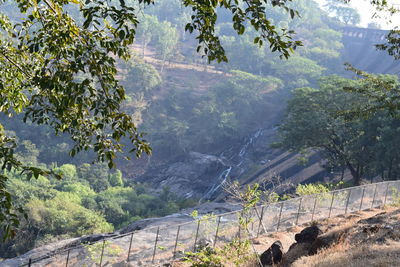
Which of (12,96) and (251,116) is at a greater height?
(12,96)

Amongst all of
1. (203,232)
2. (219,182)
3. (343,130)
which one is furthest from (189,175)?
(203,232)

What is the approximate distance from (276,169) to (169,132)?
23.2 metres

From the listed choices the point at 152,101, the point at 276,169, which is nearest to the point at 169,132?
the point at 152,101

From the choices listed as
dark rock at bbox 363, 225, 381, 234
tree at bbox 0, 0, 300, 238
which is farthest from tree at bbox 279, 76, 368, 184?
tree at bbox 0, 0, 300, 238

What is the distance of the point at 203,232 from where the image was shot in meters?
19.2

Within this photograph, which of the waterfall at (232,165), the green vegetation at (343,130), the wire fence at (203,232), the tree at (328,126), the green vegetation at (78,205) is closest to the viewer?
the wire fence at (203,232)

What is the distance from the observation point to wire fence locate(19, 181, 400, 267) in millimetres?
16906

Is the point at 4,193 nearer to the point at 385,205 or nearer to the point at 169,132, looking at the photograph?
the point at 385,205

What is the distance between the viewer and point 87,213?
139 ft

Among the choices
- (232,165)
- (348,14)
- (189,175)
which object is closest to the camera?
(189,175)

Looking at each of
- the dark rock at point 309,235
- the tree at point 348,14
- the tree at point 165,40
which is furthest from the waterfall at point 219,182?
the tree at point 348,14

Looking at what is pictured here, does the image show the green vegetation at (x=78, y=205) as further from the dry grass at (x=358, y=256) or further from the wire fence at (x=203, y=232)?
the dry grass at (x=358, y=256)

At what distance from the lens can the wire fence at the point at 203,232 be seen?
55.5ft

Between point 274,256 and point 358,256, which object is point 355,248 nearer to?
point 358,256
